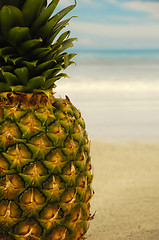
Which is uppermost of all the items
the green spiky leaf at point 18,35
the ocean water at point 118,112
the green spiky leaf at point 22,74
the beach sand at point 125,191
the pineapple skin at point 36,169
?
the green spiky leaf at point 18,35

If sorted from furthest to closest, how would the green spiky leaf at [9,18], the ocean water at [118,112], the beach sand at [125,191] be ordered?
the ocean water at [118,112]
the beach sand at [125,191]
the green spiky leaf at [9,18]

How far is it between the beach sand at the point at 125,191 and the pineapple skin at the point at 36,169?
0.35 m

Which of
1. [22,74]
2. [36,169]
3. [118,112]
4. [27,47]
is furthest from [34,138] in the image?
[118,112]

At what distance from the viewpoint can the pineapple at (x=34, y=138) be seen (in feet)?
5.73

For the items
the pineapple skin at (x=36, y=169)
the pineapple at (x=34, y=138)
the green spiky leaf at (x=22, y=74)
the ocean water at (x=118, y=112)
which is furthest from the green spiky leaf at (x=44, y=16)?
the ocean water at (x=118, y=112)

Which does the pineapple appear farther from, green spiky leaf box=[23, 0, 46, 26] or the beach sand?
the beach sand

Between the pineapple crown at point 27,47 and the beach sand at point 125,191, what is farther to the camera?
the beach sand at point 125,191

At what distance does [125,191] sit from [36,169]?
2.29 m

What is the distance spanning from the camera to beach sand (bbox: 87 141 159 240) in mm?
2848

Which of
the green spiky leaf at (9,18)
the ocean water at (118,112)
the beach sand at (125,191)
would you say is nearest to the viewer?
the green spiky leaf at (9,18)

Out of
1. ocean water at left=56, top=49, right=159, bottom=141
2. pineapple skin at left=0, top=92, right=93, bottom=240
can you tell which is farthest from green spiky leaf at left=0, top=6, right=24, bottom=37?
ocean water at left=56, top=49, right=159, bottom=141

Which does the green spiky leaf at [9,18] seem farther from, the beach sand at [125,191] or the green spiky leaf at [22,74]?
the beach sand at [125,191]

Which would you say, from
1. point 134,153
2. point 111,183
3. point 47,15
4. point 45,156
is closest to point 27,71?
point 47,15

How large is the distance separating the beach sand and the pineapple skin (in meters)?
0.35
